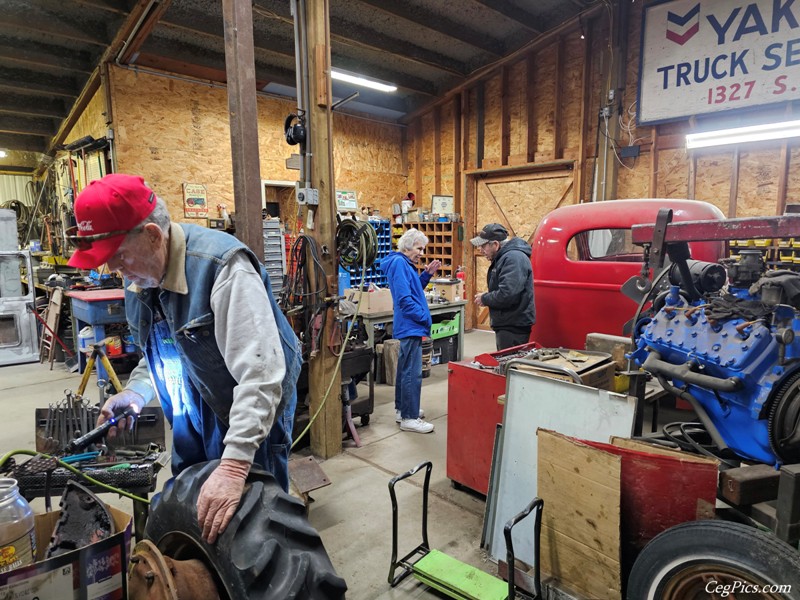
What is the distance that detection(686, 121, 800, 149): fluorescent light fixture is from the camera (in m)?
5.68

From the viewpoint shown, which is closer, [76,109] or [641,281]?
[641,281]

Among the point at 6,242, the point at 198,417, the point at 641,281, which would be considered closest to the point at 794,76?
the point at 641,281

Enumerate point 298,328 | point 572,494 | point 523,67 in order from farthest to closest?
point 523,67
point 298,328
point 572,494

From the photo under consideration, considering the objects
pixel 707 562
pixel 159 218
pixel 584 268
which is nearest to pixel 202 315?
pixel 159 218

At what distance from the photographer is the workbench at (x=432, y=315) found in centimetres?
530

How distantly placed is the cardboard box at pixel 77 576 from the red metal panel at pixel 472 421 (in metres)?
2.09

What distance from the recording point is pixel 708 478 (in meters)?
1.69

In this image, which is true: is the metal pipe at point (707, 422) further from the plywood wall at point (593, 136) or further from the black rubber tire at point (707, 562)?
the plywood wall at point (593, 136)

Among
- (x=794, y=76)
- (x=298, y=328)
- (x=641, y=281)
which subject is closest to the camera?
(x=641, y=281)

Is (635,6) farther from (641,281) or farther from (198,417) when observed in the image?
(198,417)

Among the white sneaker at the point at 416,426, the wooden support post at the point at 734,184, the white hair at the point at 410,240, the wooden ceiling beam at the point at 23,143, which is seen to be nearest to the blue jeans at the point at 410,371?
the white sneaker at the point at 416,426

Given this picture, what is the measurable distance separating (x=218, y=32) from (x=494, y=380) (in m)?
6.53

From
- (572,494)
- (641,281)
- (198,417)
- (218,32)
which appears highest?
(218,32)

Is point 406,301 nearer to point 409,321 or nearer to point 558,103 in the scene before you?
point 409,321
